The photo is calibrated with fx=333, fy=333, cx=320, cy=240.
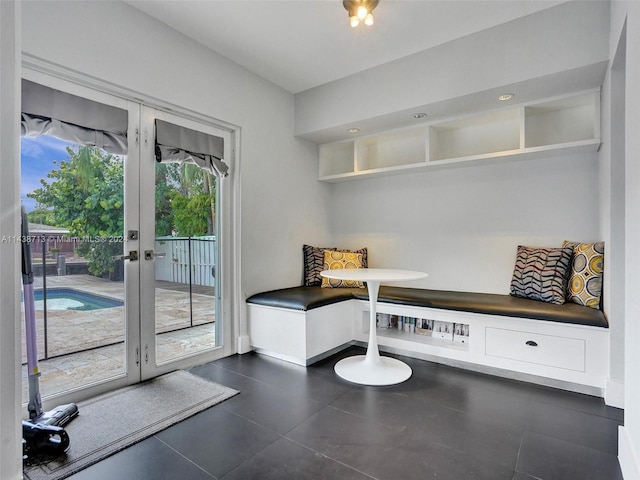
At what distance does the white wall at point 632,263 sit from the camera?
4.21ft

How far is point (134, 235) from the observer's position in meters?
2.38

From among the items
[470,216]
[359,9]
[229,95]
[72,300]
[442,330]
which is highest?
[359,9]

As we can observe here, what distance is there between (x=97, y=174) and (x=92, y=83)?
574mm

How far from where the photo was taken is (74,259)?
213 cm

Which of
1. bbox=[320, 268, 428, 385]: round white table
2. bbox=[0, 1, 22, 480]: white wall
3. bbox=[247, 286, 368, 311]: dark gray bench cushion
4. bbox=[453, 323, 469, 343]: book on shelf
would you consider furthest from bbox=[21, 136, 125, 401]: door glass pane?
bbox=[453, 323, 469, 343]: book on shelf

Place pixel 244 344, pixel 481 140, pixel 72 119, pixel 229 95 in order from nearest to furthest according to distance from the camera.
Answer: pixel 72 119
pixel 229 95
pixel 244 344
pixel 481 140

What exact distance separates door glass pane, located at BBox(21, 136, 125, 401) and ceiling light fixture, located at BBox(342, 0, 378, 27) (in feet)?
6.03

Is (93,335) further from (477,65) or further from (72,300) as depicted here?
(477,65)

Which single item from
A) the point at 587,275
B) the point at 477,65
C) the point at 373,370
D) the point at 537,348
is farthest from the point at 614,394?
the point at 477,65

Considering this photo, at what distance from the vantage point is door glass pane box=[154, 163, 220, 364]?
2553mm

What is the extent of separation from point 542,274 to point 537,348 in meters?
0.62

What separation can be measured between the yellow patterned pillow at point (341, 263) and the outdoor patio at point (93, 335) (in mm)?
1422

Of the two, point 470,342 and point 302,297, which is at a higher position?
point 302,297

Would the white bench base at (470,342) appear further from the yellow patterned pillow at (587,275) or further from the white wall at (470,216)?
the white wall at (470,216)
